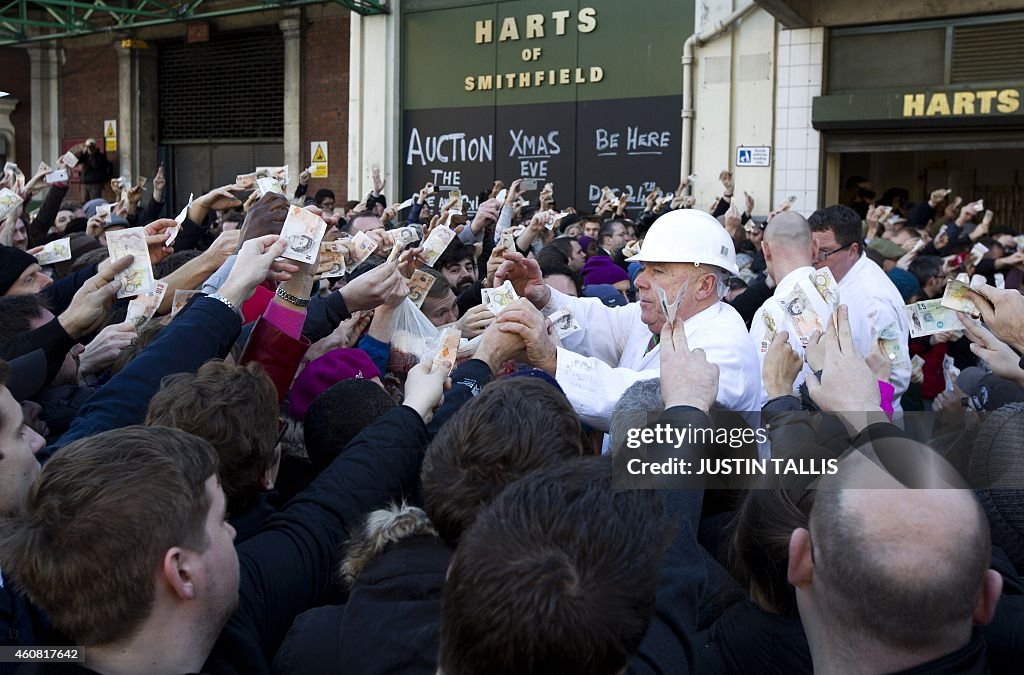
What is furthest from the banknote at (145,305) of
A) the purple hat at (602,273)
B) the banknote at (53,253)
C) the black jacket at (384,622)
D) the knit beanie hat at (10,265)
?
the purple hat at (602,273)

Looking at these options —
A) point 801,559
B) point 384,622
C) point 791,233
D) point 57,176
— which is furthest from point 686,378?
point 57,176

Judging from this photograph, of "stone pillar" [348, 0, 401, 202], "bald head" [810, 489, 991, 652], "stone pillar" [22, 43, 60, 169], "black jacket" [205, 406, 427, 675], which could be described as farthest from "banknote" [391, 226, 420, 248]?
"stone pillar" [22, 43, 60, 169]

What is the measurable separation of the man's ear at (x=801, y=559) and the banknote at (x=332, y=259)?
2.73 metres

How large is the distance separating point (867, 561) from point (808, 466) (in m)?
0.54

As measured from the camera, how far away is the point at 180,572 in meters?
1.70

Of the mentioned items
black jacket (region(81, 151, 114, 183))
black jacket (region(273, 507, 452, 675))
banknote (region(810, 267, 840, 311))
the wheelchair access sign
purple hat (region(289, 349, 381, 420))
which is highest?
black jacket (region(81, 151, 114, 183))

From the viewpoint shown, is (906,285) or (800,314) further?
(906,285)

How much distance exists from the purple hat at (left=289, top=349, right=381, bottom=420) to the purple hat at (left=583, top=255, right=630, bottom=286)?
12.6ft

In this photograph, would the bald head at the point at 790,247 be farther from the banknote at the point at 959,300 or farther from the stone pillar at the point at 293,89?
the stone pillar at the point at 293,89

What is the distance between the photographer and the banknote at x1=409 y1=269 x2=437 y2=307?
14.0 ft

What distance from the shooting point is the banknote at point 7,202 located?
5.74 meters

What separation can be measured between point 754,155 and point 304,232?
929 cm

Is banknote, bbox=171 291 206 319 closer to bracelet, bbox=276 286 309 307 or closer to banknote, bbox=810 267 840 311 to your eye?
bracelet, bbox=276 286 309 307

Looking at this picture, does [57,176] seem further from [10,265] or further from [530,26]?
[530,26]
